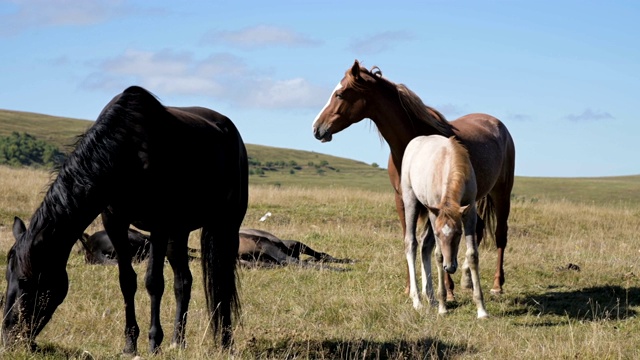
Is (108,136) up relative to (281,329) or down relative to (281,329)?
up

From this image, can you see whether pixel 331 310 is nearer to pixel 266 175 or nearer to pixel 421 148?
pixel 421 148

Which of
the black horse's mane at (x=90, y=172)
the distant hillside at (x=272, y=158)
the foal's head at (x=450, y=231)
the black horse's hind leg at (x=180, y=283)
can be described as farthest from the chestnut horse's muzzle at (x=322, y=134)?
the distant hillside at (x=272, y=158)

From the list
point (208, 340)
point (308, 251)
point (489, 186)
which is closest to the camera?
point (208, 340)

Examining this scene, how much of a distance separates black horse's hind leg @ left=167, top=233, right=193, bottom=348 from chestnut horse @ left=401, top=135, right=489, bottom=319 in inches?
89.4

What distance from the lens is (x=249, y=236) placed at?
10469mm

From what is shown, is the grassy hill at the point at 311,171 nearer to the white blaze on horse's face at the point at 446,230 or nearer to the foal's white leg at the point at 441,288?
the foal's white leg at the point at 441,288

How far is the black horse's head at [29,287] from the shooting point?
5.21 meters

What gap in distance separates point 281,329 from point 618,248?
8.14m

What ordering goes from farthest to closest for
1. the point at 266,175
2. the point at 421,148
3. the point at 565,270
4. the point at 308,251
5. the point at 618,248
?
the point at 266,175 < the point at 618,248 < the point at 308,251 < the point at 565,270 < the point at 421,148

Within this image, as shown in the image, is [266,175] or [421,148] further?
[266,175]

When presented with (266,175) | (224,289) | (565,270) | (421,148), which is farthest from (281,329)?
(266,175)

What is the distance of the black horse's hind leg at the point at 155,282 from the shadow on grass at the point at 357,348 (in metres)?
0.71

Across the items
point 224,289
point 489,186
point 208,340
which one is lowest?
point 208,340

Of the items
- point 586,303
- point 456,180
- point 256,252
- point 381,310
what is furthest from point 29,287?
point 586,303
